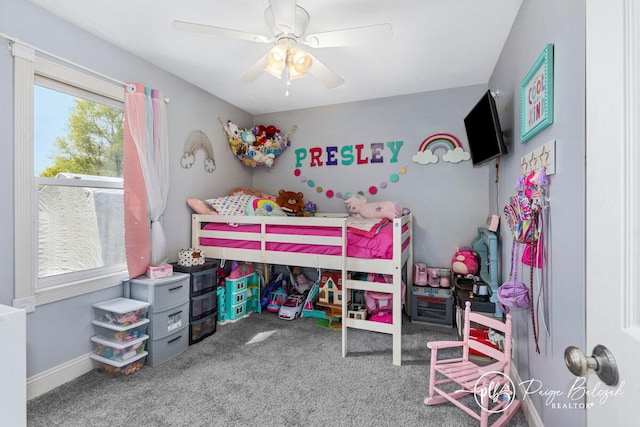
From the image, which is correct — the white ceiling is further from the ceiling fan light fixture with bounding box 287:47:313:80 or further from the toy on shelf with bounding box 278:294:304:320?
the toy on shelf with bounding box 278:294:304:320

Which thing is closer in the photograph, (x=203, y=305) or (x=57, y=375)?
(x=57, y=375)

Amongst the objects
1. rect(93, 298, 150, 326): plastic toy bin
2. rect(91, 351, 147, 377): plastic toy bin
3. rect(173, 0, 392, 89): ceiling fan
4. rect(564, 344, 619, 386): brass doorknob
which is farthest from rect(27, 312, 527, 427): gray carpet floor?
rect(173, 0, 392, 89): ceiling fan

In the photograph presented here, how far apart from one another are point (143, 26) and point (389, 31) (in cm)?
168

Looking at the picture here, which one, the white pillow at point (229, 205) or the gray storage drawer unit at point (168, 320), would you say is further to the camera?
the white pillow at point (229, 205)

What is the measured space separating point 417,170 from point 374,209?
74 centimetres

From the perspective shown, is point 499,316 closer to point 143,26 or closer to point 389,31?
point 389,31

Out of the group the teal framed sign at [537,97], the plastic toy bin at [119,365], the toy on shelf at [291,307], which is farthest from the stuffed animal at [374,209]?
the plastic toy bin at [119,365]

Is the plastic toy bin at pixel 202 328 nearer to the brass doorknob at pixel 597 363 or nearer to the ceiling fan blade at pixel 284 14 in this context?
the ceiling fan blade at pixel 284 14

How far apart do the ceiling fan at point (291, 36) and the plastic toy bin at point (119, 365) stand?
83.2 inches

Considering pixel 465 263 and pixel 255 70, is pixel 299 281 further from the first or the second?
pixel 255 70

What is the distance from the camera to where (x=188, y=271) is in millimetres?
2502

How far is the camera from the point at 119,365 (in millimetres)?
1956

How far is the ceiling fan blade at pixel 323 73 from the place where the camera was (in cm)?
188

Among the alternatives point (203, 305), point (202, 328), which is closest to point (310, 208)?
point (203, 305)
